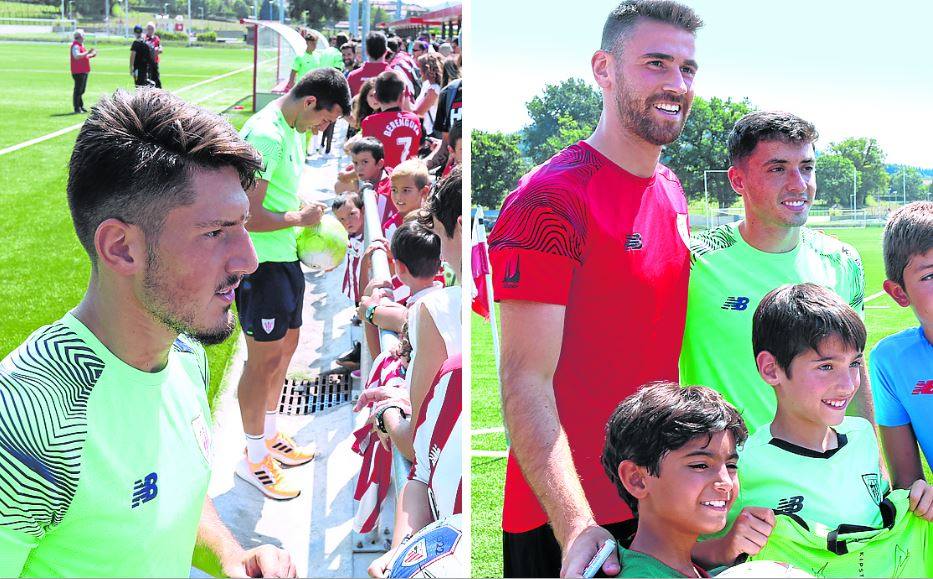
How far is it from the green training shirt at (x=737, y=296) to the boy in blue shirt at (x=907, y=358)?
12 centimetres

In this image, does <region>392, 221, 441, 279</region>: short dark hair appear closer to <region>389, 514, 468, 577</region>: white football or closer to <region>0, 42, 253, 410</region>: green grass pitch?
<region>0, 42, 253, 410</region>: green grass pitch

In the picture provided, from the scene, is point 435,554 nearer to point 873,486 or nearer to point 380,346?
point 873,486

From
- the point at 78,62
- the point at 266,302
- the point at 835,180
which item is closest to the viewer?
the point at 835,180

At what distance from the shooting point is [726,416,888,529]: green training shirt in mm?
1761

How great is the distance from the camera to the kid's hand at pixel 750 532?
169cm

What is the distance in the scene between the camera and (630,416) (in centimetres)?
176

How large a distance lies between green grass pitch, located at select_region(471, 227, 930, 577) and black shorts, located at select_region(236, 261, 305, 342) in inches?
49.1

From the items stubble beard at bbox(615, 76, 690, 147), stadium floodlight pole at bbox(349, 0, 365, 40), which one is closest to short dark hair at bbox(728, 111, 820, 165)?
stubble beard at bbox(615, 76, 690, 147)

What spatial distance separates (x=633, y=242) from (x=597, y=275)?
111 mm

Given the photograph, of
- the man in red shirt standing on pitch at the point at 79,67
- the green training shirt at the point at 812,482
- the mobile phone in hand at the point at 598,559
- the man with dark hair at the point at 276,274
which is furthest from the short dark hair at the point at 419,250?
the man in red shirt standing on pitch at the point at 79,67

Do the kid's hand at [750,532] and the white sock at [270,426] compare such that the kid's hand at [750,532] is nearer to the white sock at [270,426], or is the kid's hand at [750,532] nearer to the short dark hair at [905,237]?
the short dark hair at [905,237]

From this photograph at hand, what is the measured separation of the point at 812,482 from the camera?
5.84 feet

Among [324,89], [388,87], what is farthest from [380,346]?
[388,87]

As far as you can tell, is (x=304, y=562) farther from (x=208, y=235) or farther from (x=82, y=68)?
(x=82, y=68)
